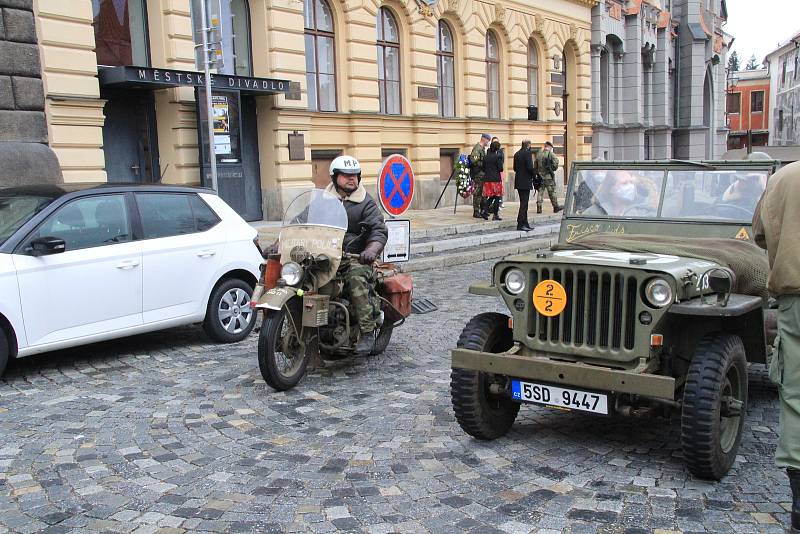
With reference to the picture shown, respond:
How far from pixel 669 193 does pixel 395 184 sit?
4.00m

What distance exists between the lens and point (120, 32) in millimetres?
14953

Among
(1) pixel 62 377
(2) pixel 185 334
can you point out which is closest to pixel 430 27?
(2) pixel 185 334

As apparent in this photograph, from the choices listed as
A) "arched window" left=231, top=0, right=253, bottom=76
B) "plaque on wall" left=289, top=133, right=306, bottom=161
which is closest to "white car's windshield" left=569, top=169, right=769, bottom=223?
"plaque on wall" left=289, top=133, right=306, bottom=161

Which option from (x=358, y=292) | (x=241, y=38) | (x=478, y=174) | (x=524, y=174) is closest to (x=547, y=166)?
(x=478, y=174)

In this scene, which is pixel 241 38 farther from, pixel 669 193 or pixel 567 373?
pixel 567 373

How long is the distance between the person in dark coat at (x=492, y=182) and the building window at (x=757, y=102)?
72.9 m

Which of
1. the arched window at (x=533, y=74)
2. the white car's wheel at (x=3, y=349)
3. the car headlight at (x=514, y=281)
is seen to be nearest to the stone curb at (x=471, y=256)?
the white car's wheel at (x=3, y=349)

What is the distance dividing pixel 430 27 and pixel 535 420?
17677 millimetres

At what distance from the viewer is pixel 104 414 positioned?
5715 mm

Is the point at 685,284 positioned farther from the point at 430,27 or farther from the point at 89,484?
the point at 430,27

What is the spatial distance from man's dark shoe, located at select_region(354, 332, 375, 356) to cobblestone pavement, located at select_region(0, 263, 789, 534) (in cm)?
22

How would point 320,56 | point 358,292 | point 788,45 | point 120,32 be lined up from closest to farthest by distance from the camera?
point 358,292 → point 120,32 → point 320,56 → point 788,45

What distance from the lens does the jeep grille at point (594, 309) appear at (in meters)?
4.32

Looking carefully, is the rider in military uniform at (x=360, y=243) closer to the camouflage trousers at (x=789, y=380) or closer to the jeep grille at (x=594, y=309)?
the jeep grille at (x=594, y=309)
